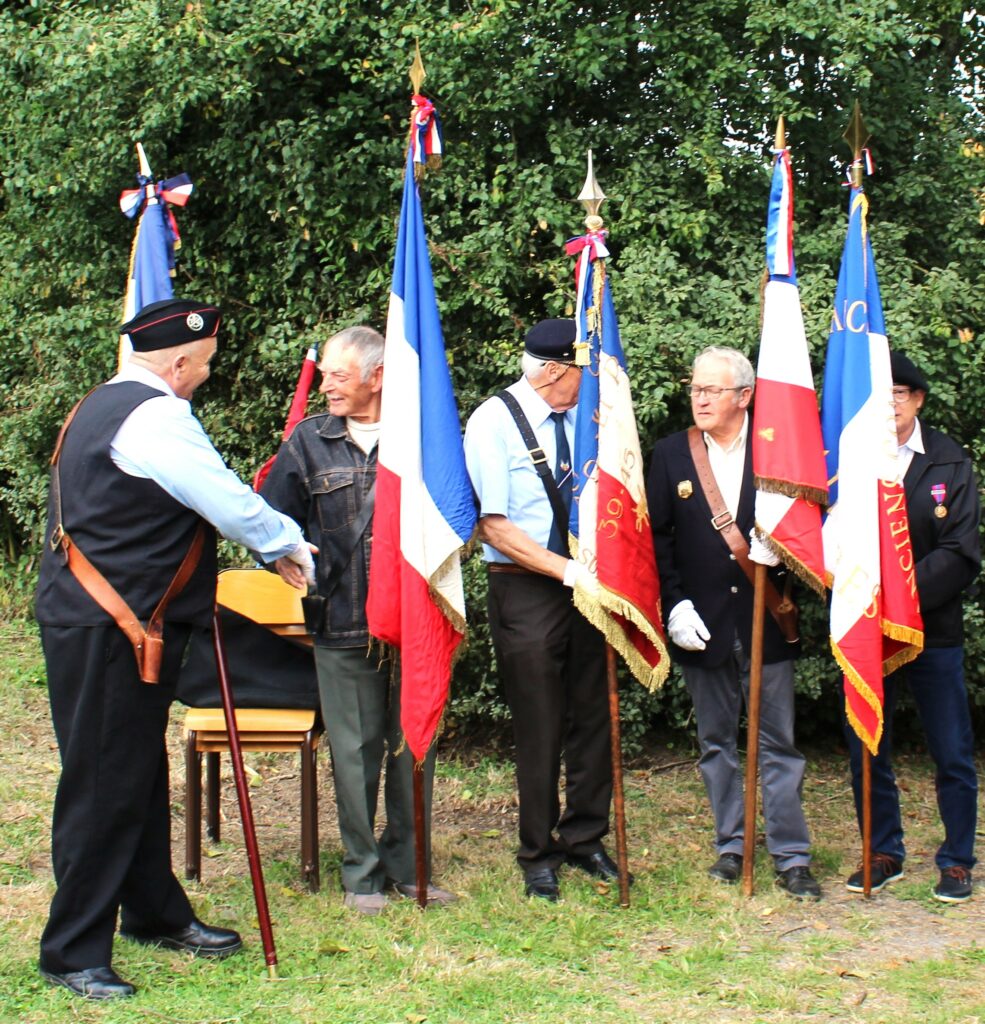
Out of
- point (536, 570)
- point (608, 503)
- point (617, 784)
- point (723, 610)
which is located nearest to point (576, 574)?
point (536, 570)

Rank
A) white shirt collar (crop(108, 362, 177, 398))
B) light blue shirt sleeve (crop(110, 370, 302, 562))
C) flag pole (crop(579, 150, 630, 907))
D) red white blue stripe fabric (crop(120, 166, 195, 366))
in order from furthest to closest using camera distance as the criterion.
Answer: red white blue stripe fabric (crop(120, 166, 195, 366)) < flag pole (crop(579, 150, 630, 907)) < white shirt collar (crop(108, 362, 177, 398)) < light blue shirt sleeve (crop(110, 370, 302, 562))

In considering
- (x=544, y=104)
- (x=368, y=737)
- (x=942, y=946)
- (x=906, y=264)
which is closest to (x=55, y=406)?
(x=544, y=104)

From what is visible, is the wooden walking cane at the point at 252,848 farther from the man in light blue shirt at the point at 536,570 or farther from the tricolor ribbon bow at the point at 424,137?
the tricolor ribbon bow at the point at 424,137

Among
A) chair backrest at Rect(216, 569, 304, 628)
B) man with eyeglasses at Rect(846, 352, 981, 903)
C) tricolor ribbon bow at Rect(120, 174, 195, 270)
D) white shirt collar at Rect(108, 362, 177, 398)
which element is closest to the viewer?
white shirt collar at Rect(108, 362, 177, 398)

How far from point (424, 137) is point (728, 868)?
3061mm

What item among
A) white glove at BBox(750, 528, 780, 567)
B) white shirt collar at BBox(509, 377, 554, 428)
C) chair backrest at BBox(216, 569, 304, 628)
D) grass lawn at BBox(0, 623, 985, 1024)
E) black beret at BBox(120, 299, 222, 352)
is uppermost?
black beret at BBox(120, 299, 222, 352)

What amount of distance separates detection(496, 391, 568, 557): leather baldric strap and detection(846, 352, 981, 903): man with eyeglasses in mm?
1335

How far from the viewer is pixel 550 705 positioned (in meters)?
4.86

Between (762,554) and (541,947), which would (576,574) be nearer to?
(762,554)

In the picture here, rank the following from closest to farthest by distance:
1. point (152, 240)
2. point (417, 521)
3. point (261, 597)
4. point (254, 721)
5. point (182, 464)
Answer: point (182, 464) < point (417, 521) < point (254, 721) < point (261, 597) < point (152, 240)

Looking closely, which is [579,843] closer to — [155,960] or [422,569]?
[422,569]

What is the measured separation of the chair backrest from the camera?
5426mm

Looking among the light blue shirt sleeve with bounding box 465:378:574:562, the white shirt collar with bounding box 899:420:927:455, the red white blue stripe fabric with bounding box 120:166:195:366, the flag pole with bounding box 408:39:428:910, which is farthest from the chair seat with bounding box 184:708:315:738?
the white shirt collar with bounding box 899:420:927:455

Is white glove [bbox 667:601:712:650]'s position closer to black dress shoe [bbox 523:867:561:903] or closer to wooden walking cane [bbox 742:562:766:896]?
wooden walking cane [bbox 742:562:766:896]
